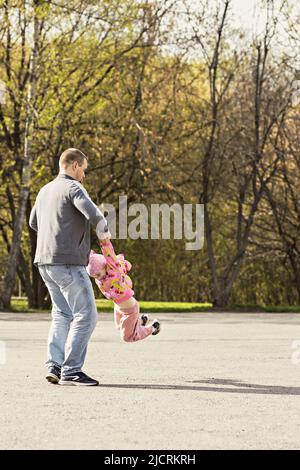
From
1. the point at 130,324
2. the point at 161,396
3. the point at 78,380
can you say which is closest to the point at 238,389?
the point at 161,396

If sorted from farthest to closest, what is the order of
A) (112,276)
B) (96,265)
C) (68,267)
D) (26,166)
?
(26,166), (112,276), (96,265), (68,267)

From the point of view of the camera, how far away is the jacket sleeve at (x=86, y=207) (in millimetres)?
8812

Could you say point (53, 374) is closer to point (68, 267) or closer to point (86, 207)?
point (68, 267)

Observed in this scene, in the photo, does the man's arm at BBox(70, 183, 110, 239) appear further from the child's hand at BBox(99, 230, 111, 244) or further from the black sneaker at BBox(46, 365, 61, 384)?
the black sneaker at BBox(46, 365, 61, 384)

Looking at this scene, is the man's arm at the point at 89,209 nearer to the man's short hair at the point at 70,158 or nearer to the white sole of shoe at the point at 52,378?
the man's short hair at the point at 70,158

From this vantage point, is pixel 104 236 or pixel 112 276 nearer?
pixel 104 236

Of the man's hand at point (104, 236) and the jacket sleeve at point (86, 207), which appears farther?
the man's hand at point (104, 236)

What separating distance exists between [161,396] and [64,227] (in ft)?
5.57

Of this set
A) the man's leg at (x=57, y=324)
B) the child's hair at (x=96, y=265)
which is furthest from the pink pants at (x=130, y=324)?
the man's leg at (x=57, y=324)

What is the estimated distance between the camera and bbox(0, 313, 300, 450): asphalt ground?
6.26 m

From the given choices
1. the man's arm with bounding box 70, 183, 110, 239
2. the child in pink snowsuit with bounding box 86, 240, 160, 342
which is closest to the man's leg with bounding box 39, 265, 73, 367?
the child in pink snowsuit with bounding box 86, 240, 160, 342

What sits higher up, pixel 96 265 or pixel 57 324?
pixel 96 265

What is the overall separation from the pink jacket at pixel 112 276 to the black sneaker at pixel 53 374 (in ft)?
3.14

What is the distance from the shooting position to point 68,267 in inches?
358
